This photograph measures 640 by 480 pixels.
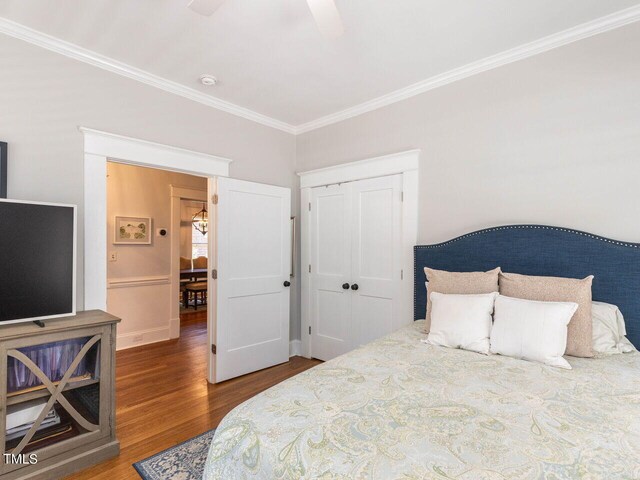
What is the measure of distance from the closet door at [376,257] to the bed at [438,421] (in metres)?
1.31

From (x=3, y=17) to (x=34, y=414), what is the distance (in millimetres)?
2435

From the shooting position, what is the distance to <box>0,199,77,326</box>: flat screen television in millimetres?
1920

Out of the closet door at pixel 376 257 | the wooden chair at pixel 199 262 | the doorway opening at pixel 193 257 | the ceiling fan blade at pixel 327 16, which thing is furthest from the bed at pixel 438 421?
the wooden chair at pixel 199 262

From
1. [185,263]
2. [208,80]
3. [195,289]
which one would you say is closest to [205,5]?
[208,80]

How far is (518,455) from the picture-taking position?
972 mm

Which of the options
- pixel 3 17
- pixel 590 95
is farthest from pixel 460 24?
pixel 3 17

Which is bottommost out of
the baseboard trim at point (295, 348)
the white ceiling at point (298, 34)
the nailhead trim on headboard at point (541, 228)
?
the baseboard trim at point (295, 348)

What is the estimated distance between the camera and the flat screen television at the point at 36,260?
6.30 ft

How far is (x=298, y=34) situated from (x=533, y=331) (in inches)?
91.6

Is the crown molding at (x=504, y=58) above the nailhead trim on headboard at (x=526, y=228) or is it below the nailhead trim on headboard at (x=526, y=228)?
above

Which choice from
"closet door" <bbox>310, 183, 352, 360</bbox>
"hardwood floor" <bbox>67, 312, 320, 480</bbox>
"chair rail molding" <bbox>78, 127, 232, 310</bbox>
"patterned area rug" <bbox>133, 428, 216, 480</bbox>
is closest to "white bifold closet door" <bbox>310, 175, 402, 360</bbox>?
"closet door" <bbox>310, 183, 352, 360</bbox>

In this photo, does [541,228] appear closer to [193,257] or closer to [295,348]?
[295,348]

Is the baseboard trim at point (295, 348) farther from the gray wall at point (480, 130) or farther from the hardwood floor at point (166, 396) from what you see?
the gray wall at point (480, 130)

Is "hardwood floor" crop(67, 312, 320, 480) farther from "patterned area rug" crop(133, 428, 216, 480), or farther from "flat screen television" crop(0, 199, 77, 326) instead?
"flat screen television" crop(0, 199, 77, 326)
